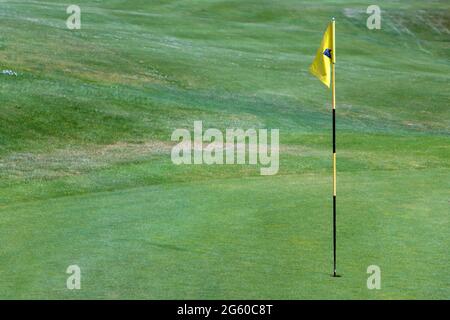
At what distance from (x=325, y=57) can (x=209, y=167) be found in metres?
11.0

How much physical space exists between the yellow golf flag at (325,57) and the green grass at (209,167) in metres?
2.74

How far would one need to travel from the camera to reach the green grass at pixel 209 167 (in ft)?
43.0

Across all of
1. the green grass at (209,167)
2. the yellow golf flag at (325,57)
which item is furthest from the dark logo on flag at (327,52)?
the green grass at (209,167)

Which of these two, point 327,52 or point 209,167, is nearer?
point 327,52

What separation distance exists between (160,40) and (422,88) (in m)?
15.5

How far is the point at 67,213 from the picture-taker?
17.9 m

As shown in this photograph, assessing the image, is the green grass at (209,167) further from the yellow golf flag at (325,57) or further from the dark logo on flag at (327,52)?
the dark logo on flag at (327,52)

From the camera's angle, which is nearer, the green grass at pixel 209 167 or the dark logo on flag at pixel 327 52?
the green grass at pixel 209 167

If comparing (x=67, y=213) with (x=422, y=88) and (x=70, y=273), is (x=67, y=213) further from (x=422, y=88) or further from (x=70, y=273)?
(x=422, y=88)

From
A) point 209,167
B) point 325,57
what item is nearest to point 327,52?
point 325,57

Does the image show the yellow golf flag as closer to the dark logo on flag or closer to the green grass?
the dark logo on flag

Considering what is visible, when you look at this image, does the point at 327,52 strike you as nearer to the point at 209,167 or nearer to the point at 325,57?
the point at 325,57

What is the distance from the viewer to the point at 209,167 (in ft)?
83.7

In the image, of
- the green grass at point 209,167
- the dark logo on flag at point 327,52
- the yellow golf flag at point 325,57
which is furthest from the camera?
the dark logo on flag at point 327,52
